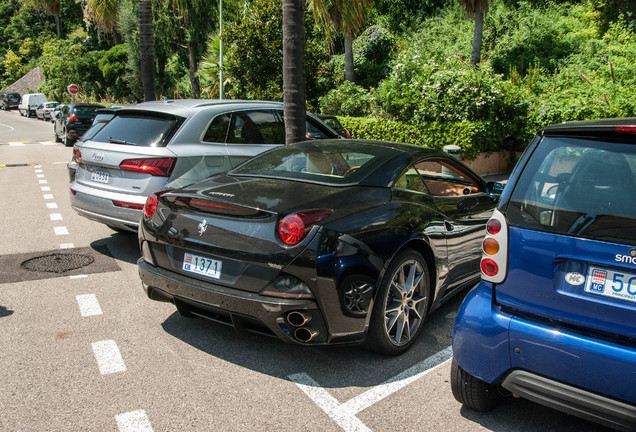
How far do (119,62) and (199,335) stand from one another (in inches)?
1756

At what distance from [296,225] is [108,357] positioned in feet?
5.43

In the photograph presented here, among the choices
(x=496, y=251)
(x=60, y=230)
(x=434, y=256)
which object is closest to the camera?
(x=496, y=251)

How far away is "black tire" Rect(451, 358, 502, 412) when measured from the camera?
3031mm

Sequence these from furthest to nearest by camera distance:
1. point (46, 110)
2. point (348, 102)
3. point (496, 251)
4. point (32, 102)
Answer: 1. point (32, 102)
2. point (46, 110)
3. point (348, 102)
4. point (496, 251)

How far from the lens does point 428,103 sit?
12.5 metres

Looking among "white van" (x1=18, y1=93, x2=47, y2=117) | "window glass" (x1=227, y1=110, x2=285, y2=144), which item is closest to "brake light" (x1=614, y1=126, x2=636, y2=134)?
"window glass" (x1=227, y1=110, x2=285, y2=144)

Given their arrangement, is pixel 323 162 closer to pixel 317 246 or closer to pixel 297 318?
pixel 317 246

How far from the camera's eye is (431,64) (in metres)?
13.2

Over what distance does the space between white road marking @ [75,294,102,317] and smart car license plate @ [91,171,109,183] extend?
155 centimetres

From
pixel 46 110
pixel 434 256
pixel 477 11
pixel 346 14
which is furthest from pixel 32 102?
pixel 434 256

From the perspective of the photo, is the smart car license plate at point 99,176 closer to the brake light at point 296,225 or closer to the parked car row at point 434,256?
the parked car row at point 434,256

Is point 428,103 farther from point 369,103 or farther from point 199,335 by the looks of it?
point 199,335

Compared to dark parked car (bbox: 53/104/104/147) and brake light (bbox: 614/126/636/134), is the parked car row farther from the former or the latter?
dark parked car (bbox: 53/104/104/147)

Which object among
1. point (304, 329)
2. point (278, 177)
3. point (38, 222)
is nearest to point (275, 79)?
point (38, 222)
